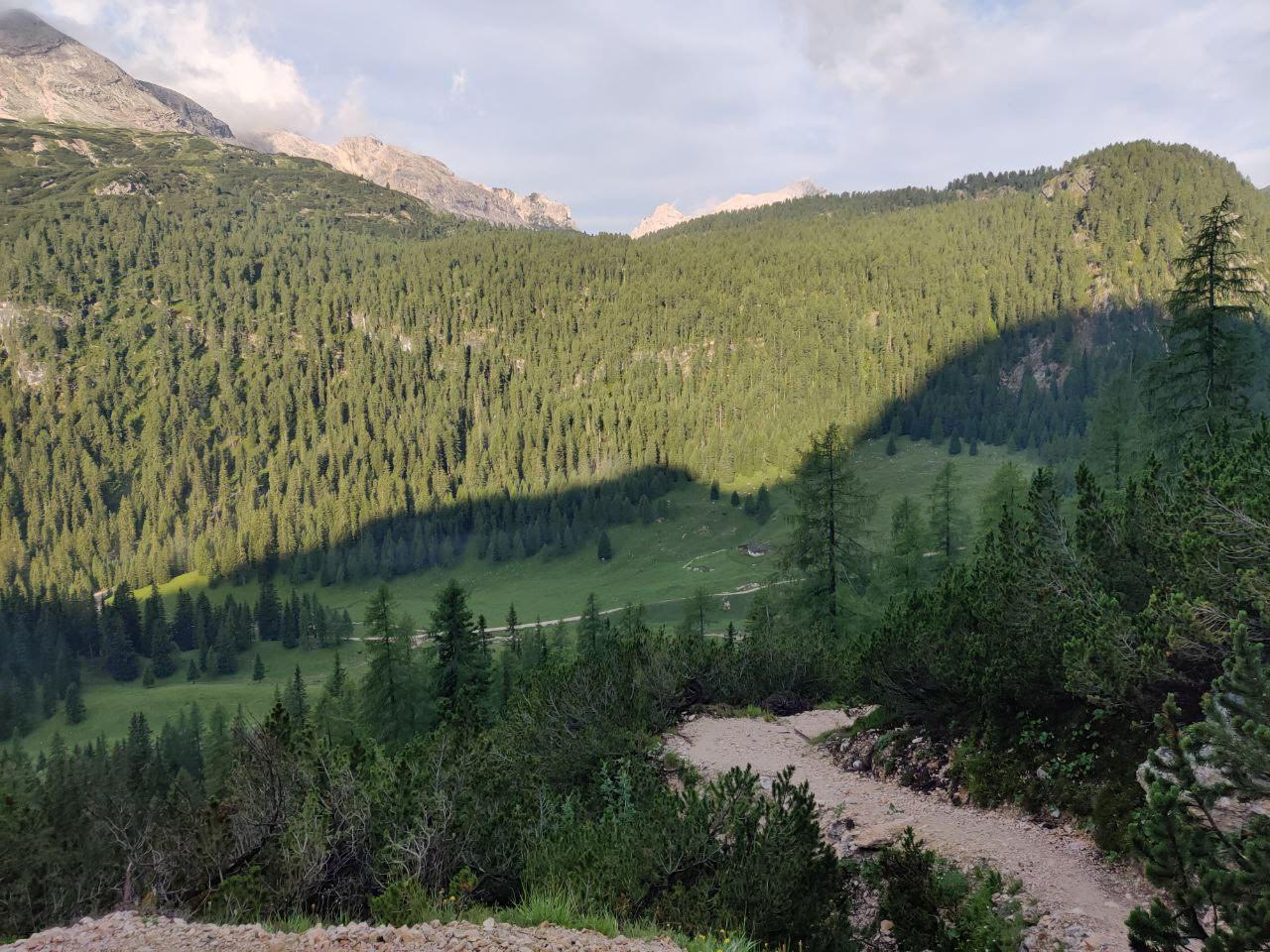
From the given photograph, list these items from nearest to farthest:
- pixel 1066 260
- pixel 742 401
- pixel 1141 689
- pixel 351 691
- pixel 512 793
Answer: pixel 1141 689, pixel 512 793, pixel 351 691, pixel 742 401, pixel 1066 260

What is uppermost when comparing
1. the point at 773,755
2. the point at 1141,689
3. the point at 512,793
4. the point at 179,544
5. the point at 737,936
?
the point at 1141,689

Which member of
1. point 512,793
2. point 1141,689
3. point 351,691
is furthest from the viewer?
point 351,691

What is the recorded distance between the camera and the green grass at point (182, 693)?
8706cm

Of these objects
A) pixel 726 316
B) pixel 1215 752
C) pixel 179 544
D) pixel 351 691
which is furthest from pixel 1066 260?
pixel 179 544

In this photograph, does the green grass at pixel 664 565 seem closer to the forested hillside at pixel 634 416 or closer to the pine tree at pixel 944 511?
the forested hillside at pixel 634 416

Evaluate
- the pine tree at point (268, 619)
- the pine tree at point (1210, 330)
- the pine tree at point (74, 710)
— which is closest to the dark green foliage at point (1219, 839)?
the pine tree at point (1210, 330)

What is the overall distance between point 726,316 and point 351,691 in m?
164

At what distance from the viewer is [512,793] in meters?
11.4

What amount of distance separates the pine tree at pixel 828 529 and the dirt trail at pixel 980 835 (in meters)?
13.9

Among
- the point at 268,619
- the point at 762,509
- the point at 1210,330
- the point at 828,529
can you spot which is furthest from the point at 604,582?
the point at 1210,330

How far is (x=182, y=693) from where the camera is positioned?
93188 millimetres

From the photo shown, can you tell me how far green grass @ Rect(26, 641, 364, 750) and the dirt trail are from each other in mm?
71821

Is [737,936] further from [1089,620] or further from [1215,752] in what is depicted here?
[1089,620]

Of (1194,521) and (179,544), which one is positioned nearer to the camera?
(1194,521)
